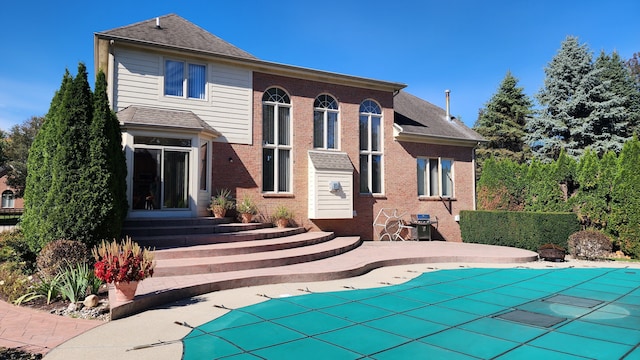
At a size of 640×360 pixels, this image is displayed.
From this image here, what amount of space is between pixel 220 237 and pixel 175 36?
25.2ft

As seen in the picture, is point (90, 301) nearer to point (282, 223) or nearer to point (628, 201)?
point (282, 223)

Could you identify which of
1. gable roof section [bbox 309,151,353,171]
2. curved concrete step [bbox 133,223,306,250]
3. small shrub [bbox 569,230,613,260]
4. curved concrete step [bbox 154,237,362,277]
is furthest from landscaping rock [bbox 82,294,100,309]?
A: small shrub [bbox 569,230,613,260]

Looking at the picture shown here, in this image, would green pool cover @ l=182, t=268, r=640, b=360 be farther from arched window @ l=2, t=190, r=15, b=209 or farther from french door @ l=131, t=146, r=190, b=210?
arched window @ l=2, t=190, r=15, b=209

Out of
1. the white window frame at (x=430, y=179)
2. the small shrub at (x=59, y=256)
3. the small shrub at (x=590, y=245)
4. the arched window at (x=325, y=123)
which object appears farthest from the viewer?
the white window frame at (x=430, y=179)

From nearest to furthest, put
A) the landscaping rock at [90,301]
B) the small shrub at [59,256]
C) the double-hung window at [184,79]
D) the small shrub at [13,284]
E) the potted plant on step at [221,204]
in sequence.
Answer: the landscaping rock at [90,301]
the small shrub at [13,284]
the small shrub at [59,256]
the potted plant on step at [221,204]
the double-hung window at [184,79]

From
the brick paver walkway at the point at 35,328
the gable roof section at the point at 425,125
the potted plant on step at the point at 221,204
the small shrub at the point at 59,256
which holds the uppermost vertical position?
the gable roof section at the point at 425,125

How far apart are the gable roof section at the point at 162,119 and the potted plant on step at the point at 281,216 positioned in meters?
3.34

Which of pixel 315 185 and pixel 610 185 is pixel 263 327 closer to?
pixel 315 185

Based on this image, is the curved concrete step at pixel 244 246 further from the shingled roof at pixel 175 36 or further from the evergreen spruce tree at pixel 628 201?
the evergreen spruce tree at pixel 628 201

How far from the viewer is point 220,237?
10.1m

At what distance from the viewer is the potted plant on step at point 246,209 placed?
1242 cm

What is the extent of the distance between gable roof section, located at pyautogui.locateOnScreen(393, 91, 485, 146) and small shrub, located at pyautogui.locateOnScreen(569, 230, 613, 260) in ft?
21.4

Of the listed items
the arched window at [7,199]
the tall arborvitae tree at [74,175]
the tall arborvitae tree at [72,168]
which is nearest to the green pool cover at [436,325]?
the tall arborvitae tree at [74,175]

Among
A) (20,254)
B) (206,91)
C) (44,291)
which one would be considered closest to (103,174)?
(20,254)
